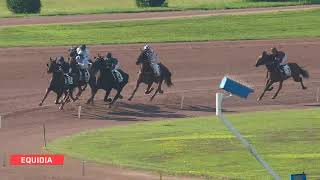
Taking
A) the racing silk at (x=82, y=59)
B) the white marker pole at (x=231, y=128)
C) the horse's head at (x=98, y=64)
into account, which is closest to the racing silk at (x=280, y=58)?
the horse's head at (x=98, y=64)

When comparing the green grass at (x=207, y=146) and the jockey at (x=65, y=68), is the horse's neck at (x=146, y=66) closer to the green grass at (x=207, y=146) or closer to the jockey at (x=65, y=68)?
the jockey at (x=65, y=68)

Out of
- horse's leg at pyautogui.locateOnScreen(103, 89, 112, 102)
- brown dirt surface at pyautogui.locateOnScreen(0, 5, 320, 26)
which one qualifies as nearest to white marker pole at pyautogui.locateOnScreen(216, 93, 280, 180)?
horse's leg at pyautogui.locateOnScreen(103, 89, 112, 102)

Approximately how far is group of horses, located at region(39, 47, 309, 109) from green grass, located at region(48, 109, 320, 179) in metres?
5.43

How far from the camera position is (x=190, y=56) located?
5562cm

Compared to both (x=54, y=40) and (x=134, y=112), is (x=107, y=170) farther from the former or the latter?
(x=54, y=40)

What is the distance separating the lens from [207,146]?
29.2 metres

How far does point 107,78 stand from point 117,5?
145ft

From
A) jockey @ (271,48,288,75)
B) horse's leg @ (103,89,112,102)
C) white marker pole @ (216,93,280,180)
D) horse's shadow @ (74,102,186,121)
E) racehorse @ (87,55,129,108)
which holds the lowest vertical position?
horse's shadow @ (74,102,186,121)

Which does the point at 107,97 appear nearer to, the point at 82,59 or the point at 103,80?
the point at 103,80

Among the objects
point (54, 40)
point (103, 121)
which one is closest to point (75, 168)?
point (103, 121)

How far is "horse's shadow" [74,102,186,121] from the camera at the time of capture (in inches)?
1567

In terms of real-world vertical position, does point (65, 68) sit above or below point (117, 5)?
above

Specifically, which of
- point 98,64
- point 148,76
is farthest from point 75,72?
point 148,76

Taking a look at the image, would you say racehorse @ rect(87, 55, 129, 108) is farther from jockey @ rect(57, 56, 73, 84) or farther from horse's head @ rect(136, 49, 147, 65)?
horse's head @ rect(136, 49, 147, 65)
